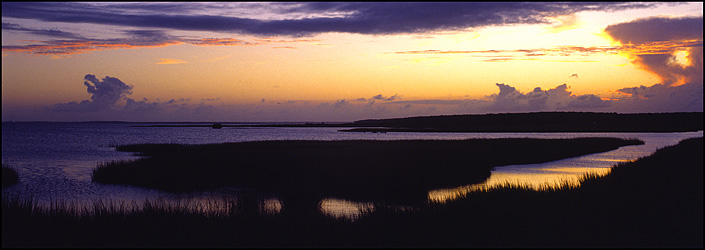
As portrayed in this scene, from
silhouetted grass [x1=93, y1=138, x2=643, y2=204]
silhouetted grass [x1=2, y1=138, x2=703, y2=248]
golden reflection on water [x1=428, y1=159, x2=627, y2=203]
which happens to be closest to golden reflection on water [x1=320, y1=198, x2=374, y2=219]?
silhouetted grass [x1=93, y1=138, x2=643, y2=204]

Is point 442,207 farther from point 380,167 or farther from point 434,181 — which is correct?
point 380,167

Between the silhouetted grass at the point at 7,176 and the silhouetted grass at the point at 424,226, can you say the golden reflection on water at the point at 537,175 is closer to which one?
the silhouetted grass at the point at 424,226

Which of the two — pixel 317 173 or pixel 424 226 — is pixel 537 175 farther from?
pixel 424 226

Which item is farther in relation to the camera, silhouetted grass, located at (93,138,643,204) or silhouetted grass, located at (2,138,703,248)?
silhouetted grass, located at (93,138,643,204)

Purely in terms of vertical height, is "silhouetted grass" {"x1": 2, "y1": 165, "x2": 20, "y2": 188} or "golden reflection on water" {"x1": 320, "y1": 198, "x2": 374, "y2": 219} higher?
"silhouetted grass" {"x1": 2, "y1": 165, "x2": 20, "y2": 188}

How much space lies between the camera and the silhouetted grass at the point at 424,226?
12758 mm

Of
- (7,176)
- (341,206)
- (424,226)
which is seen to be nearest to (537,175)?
(341,206)

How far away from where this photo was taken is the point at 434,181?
29.8 metres

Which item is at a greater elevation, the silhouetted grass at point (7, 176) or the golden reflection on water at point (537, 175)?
the silhouetted grass at point (7, 176)

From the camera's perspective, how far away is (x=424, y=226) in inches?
579

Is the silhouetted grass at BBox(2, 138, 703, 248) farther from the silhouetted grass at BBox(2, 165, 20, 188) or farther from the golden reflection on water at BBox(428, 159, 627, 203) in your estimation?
the golden reflection on water at BBox(428, 159, 627, 203)

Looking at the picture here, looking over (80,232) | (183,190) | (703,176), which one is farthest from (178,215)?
(703,176)

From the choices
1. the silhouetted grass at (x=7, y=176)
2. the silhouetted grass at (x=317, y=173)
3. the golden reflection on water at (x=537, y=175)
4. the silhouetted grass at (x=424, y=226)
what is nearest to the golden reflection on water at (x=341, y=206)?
the silhouetted grass at (x=317, y=173)

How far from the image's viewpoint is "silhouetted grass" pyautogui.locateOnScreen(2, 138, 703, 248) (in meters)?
12.8
